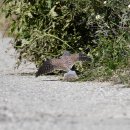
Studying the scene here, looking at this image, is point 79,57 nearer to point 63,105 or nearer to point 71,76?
point 71,76

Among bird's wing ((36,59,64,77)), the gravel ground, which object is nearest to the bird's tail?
bird's wing ((36,59,64,77))

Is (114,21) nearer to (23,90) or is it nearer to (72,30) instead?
(72,30)

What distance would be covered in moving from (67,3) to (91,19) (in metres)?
0.48

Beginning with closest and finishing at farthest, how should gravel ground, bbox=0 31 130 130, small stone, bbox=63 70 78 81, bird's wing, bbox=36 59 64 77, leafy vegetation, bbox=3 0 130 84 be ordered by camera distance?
gravel ground, bbox=0 31 130 130 < small stone, bbox=63 70 78 81 < bird's wing, bbox=36 59 64 77 < leafy vegetation, bbox=3 0 130 84

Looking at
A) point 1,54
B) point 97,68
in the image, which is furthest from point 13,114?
point 1,54

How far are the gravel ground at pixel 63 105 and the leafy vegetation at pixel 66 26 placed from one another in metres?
0.93

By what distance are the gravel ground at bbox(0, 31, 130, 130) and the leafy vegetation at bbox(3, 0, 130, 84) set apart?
93 centimetres

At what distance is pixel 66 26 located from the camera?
7895mm

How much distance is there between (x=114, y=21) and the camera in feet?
25.2

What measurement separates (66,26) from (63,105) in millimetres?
3368

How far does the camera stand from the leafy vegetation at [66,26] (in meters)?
7.30

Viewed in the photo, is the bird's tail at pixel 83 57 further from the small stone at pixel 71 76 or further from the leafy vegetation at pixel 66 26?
the small stone at pixel 71 76

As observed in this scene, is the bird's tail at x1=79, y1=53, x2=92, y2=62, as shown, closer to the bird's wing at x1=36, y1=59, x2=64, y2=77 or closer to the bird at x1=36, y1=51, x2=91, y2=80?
the bird at x1=36, y1=51, x2=91, y2=80

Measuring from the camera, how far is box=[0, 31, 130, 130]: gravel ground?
3707 mm
